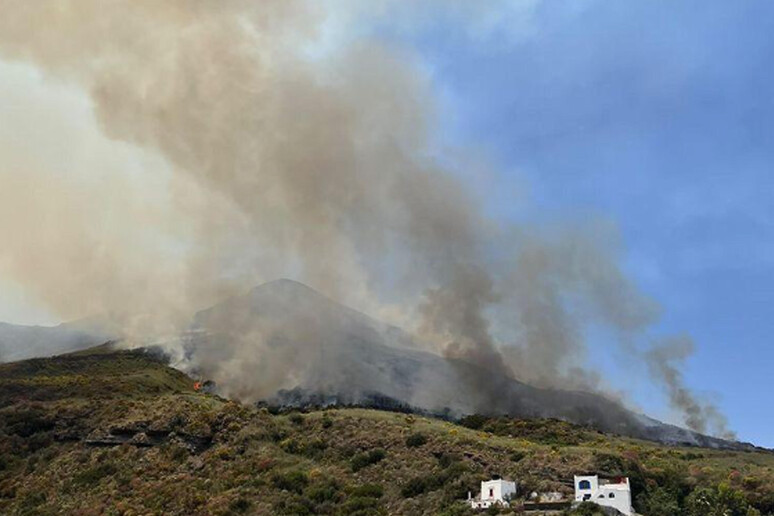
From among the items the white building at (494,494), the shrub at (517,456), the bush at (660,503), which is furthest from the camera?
Result: the shrub at (517,456)

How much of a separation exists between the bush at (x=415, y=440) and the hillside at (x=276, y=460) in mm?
118

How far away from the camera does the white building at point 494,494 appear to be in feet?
214

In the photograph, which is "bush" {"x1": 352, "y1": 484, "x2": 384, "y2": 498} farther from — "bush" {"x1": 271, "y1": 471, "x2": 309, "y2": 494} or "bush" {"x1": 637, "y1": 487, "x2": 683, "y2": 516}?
"bush" {"x1": 637, "y1": 487, "x2": 683, "y2": 516}

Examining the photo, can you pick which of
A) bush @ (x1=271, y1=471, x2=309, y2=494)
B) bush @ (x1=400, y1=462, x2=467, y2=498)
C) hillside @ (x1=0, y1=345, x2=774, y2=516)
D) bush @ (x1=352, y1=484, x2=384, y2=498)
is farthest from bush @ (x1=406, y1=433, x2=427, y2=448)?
bush @ (x1=271, y1=471, x2=309, y2=494)

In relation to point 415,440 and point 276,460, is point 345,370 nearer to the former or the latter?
point 415,440

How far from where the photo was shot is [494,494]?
66.1 metres

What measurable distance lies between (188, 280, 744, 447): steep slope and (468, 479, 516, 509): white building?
58.1m

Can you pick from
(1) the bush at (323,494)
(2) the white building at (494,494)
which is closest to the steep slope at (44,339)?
(1) the bush at (323,494)

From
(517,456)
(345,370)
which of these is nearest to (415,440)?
(517,456)

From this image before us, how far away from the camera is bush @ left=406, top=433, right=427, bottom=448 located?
269 ft

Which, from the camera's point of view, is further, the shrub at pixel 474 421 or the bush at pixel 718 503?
the shrub at pixel 474 421

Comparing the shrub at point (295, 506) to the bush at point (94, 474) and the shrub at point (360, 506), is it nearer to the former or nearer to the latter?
the shrub at point (360, 506)

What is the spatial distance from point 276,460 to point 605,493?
102 ft

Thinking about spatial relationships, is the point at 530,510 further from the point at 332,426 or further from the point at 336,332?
the point at 336,332
